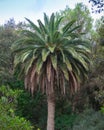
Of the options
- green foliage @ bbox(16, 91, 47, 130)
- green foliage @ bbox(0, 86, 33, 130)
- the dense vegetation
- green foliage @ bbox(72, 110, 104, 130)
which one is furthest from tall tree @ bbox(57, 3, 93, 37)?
green foliage @ bbox(0, 86, 33, 130)

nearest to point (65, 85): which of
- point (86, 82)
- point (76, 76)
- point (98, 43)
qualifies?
point (76, 76)

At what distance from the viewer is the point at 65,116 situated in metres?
27.9

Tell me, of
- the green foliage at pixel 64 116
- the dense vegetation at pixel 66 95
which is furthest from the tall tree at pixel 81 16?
the green foliage at pixel 64 116

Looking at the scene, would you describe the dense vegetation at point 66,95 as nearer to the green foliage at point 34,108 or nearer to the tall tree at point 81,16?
the green foliage at point 34,108

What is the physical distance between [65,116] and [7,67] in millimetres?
5434

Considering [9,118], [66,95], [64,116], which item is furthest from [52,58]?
[9,118]

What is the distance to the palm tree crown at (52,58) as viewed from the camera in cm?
2372

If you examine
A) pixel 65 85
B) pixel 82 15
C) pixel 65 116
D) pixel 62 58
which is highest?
pixel 82 15

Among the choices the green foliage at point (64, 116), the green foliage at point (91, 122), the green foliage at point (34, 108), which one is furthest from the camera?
the green foliage at point (34, 108)

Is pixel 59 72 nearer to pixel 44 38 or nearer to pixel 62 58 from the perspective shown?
pixel 62 58

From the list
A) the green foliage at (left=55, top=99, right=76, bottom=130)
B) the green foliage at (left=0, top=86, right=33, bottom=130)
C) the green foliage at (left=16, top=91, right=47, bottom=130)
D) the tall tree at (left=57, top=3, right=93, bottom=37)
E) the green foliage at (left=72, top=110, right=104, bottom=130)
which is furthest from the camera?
the tall tree at (left=57, top=3, right=93, bottom=37)

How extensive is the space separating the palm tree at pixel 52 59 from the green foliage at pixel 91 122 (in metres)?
1.84

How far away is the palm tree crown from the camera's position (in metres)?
23.7

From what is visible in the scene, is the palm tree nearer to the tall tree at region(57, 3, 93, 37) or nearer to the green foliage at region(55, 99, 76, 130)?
the green foliage at region(55, 99, 76, 130)
